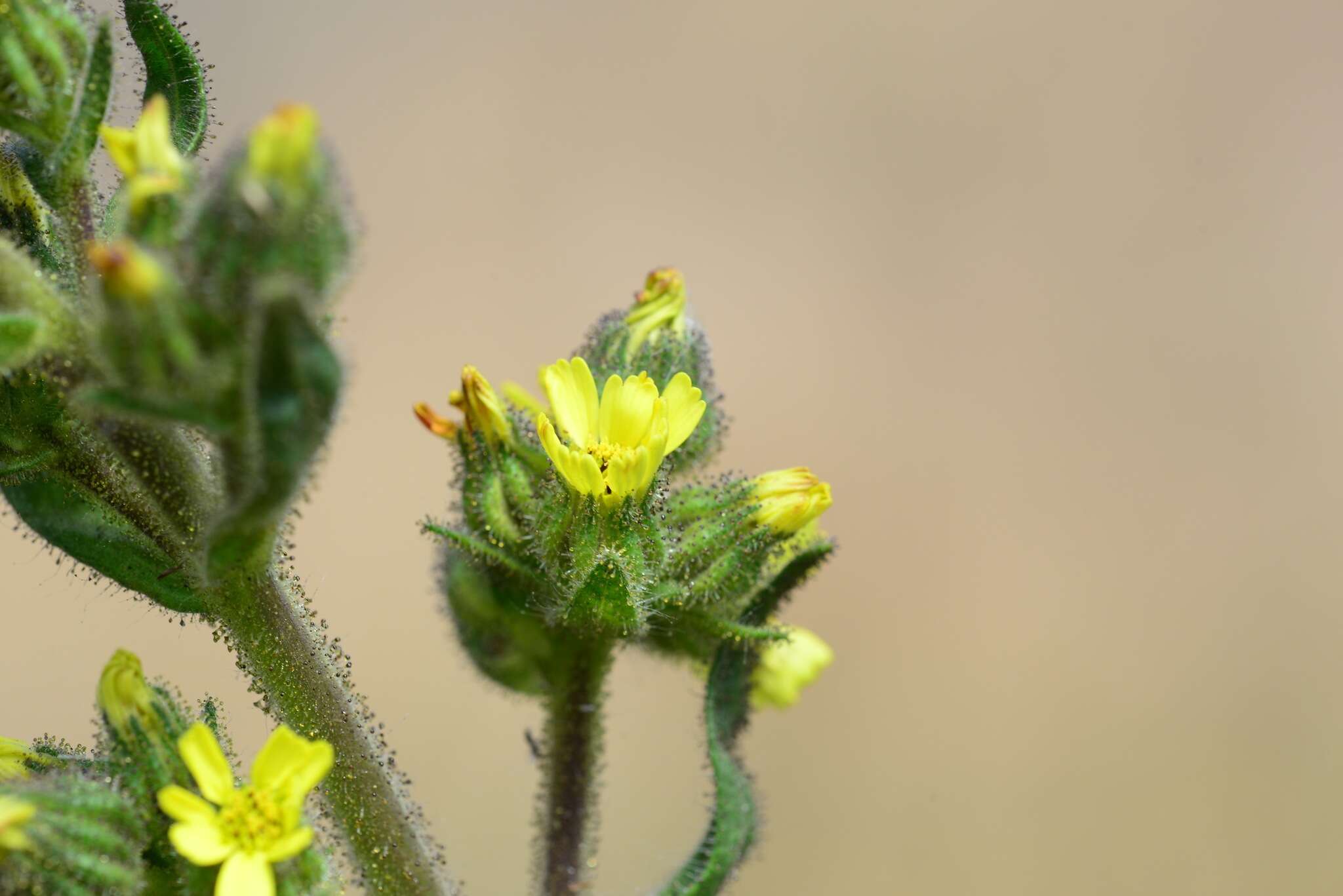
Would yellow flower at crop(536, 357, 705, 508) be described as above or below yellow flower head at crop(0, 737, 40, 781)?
above

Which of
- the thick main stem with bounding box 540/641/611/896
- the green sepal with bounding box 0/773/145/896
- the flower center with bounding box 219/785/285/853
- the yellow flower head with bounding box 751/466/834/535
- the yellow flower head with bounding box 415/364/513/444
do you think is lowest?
the green sepal with bounding box 0/773/145/896

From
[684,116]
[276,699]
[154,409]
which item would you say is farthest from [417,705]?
[154,409]

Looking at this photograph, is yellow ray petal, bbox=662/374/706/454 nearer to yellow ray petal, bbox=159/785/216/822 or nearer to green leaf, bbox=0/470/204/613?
green leaf, bbox=0/470/204/613

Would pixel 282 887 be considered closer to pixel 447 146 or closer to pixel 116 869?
pixel 116 869

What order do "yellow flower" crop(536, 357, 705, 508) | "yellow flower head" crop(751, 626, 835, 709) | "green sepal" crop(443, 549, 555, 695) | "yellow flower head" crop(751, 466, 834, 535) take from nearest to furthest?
"yellow flower" crop(536, 357, 705, 508)
"yellow flower head" crop(751, 466, 834, 535)
"green sepal" crop(443, 549, 555, 695)
"yellow flower head" crop(751, 626, 835, 709)

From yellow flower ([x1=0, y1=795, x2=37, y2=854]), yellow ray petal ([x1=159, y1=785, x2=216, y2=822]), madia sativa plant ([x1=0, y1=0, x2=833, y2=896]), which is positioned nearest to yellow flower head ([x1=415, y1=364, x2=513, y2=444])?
madia sativa plant ([x1=0, y1=0, x2=833, y2=896])

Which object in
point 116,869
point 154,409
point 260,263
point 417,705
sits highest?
point 260,263

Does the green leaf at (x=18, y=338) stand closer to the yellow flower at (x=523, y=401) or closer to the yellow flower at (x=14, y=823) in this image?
the yellow flower at (x=14, y=823)
